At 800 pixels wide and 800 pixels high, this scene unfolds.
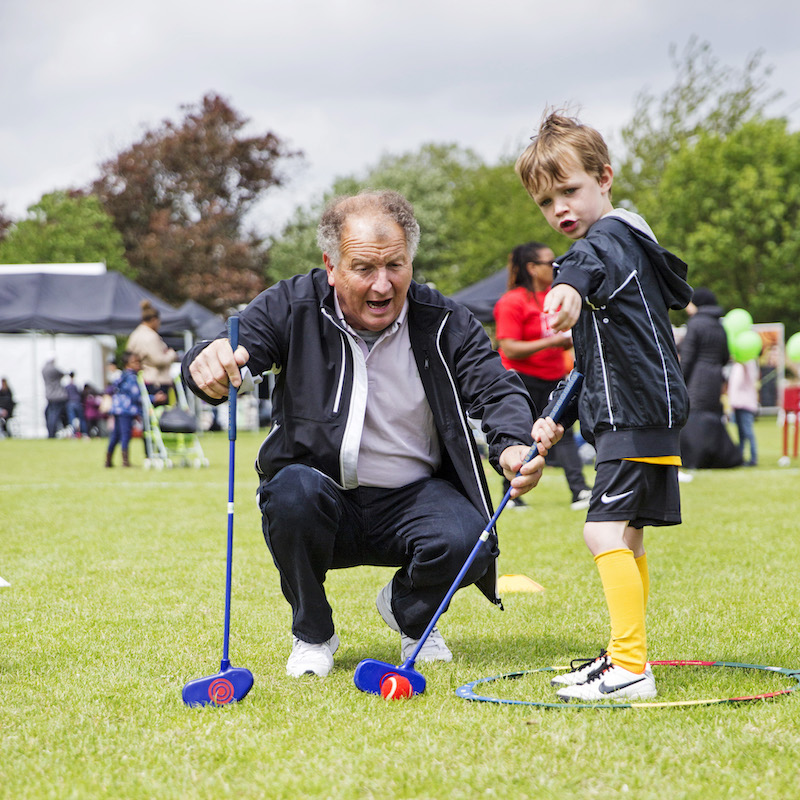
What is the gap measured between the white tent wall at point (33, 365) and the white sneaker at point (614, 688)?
2136 cm

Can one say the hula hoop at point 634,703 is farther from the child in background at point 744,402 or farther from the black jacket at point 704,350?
the child in background at point 744,402

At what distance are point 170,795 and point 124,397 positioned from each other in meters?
10.7

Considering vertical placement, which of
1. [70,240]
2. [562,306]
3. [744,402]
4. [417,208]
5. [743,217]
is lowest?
[744,402]

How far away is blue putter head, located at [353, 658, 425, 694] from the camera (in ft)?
9.70

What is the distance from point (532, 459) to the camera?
10.0 ft

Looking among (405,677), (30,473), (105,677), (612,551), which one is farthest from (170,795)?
(30,473)

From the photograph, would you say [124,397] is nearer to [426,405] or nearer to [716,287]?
[426,405]

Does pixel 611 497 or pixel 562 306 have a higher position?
pixel 562 306

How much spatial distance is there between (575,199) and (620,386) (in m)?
0.59

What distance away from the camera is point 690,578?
4.92 m

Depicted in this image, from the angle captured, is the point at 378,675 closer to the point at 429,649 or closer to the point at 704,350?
the point at 429,649

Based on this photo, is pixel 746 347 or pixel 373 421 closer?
pixel 373 421

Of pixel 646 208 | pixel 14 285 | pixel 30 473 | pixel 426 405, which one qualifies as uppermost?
pixel 646 208

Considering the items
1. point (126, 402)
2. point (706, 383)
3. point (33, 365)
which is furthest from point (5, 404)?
point (706, 383)
